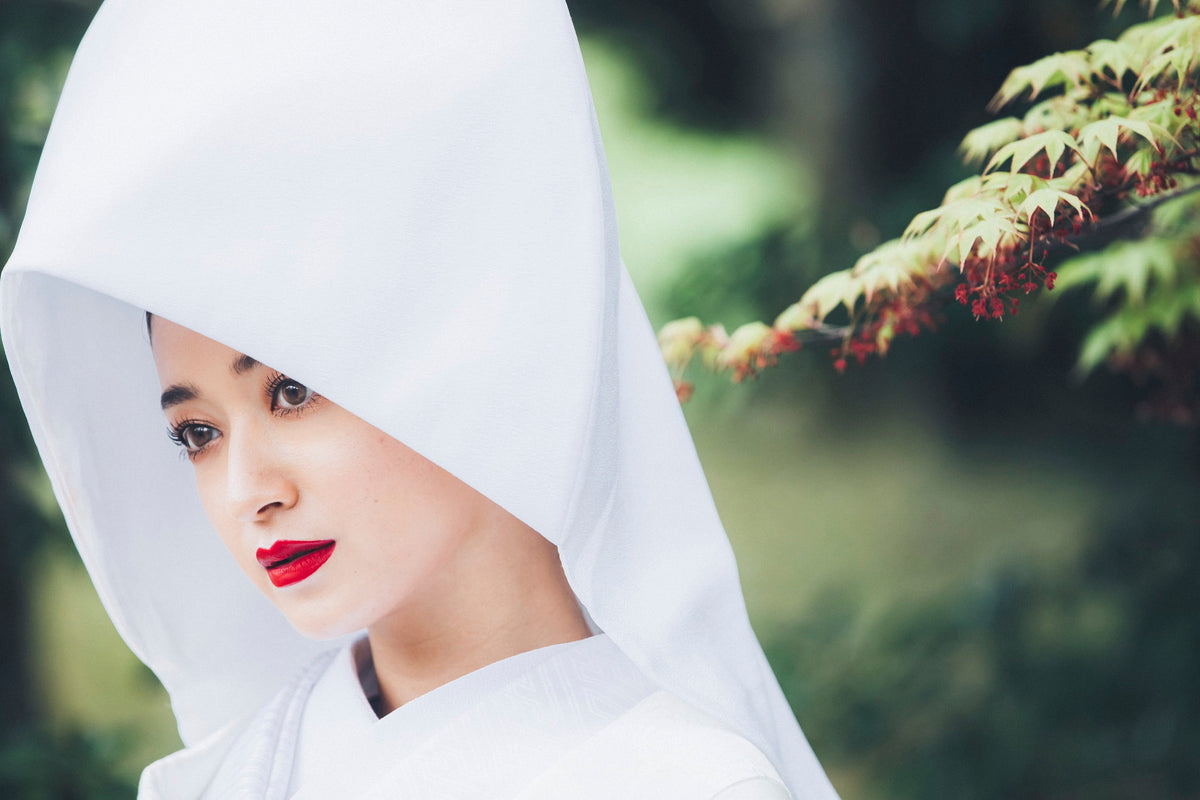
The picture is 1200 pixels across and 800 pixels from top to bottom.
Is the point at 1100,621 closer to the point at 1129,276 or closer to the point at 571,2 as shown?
the point at 1129,276

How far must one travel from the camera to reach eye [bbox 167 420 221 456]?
116 centimetres

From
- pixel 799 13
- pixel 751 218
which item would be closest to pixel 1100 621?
pixel 751 218

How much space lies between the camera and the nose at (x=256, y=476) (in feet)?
3.39

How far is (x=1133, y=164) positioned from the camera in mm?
1128

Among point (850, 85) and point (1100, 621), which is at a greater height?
point (850, 85)

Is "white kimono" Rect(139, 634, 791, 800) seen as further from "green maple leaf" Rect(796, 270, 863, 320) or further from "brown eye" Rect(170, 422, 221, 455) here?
"green maple leaf" Rect(796, 270, 863, 320)

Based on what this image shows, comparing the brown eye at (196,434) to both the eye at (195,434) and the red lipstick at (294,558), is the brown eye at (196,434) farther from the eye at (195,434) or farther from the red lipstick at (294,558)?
the red lipstick at (294,558)

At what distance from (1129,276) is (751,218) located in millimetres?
753

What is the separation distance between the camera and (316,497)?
3.41 feet

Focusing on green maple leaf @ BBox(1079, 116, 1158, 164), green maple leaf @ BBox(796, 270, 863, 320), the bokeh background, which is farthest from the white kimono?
the bokeh background

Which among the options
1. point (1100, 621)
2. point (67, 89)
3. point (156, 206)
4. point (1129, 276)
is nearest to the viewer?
point (156, 206)

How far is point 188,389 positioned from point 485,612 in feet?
1.31

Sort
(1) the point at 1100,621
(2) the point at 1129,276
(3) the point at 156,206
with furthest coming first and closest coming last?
1. (1) the point at 1100,621
2. (2) the point at 1129,276
3. (3) the point at 156,206

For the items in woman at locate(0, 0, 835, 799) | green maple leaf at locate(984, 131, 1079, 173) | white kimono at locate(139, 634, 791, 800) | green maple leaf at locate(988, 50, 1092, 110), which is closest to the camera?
woman at locate(0, 0, 835, 799)
